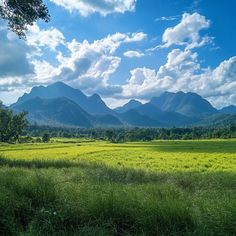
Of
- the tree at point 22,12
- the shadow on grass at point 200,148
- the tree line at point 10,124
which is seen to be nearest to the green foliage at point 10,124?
the tree line at point 10,124

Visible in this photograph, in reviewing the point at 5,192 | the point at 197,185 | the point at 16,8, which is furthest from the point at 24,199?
the point at 16,8

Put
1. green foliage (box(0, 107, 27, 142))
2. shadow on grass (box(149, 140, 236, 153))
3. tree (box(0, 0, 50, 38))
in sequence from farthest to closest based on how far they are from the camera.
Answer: green foliage (box(0, 107, 27, 142)) → shadow on grass (box(149, 140, 236, 153)) → tree (box(0, 0, 50, 38))

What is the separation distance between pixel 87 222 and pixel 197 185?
34.5ft

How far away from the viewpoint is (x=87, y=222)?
10.1m

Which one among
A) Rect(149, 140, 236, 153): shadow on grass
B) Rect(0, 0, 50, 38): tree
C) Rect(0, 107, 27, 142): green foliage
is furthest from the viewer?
Rect(0, 107, 27, 142): green foliage

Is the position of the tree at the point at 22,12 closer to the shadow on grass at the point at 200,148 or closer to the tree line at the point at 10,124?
the shadow on grass at the point at 200,148

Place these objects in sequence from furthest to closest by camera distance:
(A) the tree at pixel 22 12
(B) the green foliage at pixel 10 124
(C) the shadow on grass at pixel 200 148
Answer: (B) the green foliage at pixel 10 124 → (C) the shadow on grass at pixel 200 148 → (A) the tree at pixel 22 12

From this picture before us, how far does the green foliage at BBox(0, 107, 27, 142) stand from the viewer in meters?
124

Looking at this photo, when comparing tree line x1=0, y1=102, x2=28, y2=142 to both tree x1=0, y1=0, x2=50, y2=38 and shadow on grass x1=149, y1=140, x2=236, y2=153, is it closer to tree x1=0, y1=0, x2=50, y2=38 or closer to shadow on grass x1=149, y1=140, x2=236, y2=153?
shadow on grass x1=149, y1=140, x2=236, y2=153

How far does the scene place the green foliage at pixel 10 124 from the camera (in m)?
124

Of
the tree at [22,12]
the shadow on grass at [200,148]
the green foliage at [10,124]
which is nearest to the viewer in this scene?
the tree at [22,12]

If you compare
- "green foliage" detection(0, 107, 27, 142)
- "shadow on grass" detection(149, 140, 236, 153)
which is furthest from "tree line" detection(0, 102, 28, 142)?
"shadow on grass" detection(149, 140, 236, 153)

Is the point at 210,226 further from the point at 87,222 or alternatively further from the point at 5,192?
the point at 5,192

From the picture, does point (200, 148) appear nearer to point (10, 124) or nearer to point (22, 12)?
point (22, 12)
